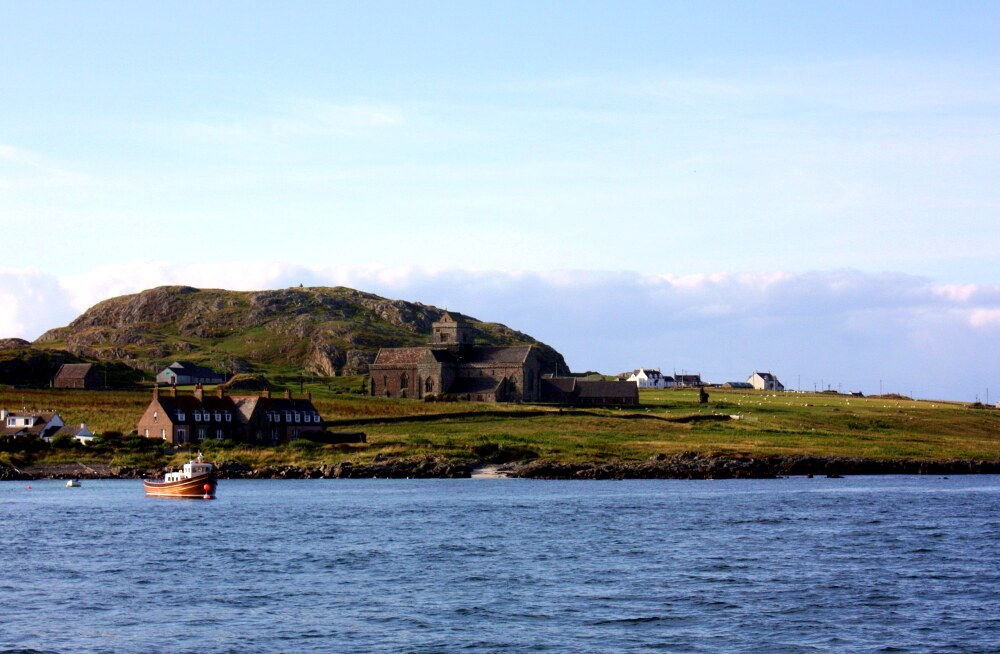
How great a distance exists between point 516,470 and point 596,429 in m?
27.6

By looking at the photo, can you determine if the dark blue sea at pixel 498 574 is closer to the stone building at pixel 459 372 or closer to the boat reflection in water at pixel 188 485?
the boat reflection in water at pixel 188 485

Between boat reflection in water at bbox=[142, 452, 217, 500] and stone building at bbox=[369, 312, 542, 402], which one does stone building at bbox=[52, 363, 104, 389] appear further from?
boat reflection in water at bbox=[142, 452, 217, 500]

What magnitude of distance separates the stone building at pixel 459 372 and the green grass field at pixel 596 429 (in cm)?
1560

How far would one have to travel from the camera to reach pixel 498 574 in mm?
45125

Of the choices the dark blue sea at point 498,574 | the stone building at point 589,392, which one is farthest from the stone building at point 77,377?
the dark blue sea at point 498,574

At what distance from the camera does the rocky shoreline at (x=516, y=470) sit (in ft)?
318

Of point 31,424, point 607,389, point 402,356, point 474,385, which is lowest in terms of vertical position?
point 31,424

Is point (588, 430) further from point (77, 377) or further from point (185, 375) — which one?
point (185, 375)

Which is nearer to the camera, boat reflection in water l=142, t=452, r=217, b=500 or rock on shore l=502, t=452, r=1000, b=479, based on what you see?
boat reflection in water l=142, t=452, r=217, b=500

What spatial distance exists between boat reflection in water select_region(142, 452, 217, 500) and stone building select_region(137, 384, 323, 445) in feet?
86.2

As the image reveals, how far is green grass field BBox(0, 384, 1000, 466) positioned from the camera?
106 metres

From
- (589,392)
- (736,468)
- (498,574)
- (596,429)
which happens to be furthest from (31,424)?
(498,574)

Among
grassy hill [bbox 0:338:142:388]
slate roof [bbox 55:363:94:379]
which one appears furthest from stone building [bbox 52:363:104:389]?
grassy hill [bbox 0:338:142:388]

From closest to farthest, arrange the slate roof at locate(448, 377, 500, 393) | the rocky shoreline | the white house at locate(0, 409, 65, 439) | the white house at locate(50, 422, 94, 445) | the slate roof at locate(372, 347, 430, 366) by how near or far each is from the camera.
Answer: the rocky shoreline < the white house at locate(50, 422, 94, 445) < the white house at locate(0, 409, 65, 439) < the slate roof at locate(448, 377, 500, 393) < the slate roof at locate(372, 347, 430, 366)
